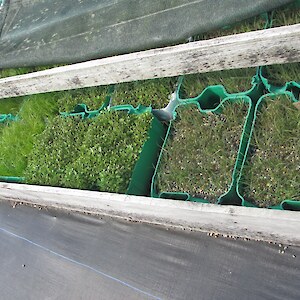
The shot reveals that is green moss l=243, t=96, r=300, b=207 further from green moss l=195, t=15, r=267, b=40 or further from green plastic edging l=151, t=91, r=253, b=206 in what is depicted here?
green moss l=195, t=15, r=267, b=40

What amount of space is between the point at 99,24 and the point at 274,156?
1407 mm

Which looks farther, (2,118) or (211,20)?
(2,118)

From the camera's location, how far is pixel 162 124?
2.84 metres

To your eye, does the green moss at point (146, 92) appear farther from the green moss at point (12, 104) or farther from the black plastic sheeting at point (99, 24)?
the green moss at point (12, 104)

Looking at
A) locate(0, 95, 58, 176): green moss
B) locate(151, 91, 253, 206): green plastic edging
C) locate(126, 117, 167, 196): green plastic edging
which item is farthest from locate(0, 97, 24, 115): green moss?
locate(151, 91, 253, 206): green plastic edging

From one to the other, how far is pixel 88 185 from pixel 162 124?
24.0 inches

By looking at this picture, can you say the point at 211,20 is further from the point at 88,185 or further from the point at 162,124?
the point at 88,185

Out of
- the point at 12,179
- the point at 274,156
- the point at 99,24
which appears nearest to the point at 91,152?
the point at 99,24

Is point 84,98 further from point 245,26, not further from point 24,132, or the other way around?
point 245,26

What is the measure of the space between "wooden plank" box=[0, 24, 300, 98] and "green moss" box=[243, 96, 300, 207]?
0.34m

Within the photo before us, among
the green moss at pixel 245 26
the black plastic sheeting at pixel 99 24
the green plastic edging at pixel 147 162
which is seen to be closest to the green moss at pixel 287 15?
the green moss at pixel 245 26

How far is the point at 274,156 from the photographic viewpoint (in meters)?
2.29

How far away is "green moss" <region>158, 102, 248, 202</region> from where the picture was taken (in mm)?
2439

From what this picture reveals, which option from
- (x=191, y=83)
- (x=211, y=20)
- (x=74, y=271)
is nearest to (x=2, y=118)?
(x=74, y=271)
